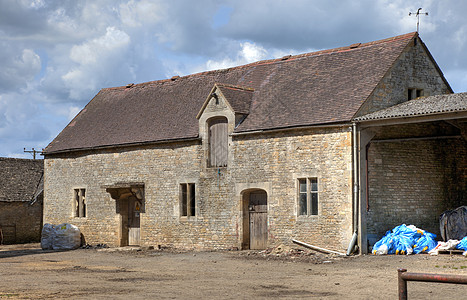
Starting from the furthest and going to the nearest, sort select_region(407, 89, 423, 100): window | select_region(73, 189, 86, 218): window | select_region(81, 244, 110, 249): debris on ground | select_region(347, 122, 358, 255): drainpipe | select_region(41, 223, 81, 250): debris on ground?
1. select_region(73, 189, 86, 218): window
2. select_region(41, 223, 81, 250): debris on ground
3. select_region(81, 244, 110, 249): debris on ground
4. select_region(407, 89, 423, 100): window
5. select_region(347, 122, 358, 255): drainpipe

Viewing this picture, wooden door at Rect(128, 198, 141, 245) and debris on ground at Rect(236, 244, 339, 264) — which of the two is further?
wooden door at Rect(128, 198, 141, 245)

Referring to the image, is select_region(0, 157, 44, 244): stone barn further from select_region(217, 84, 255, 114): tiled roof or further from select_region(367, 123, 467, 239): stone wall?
select_region(367, 123, 467, 239): stone wall

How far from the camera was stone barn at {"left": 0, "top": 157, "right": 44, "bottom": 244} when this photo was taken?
3306cm

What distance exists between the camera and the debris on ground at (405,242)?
19734 mm

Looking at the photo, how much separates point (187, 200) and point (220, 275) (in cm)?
874

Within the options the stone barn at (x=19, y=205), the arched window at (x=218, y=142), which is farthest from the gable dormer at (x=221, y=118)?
the stone barn at (x=19, y=205)

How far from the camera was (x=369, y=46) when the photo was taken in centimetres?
2317

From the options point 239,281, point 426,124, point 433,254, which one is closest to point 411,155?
point 426,124

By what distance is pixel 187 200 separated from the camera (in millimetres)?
24875

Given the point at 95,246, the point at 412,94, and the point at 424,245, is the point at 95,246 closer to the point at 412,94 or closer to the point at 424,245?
the point at 424,245

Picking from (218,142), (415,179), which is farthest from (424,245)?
(218,142)

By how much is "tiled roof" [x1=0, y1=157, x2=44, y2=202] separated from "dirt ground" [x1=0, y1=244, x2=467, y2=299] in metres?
9.96

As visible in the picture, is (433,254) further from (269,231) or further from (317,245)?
(269,231)

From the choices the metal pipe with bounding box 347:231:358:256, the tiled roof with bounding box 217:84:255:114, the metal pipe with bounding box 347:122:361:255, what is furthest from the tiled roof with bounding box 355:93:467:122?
the tiled roof with bounding box 217:84:255:114
